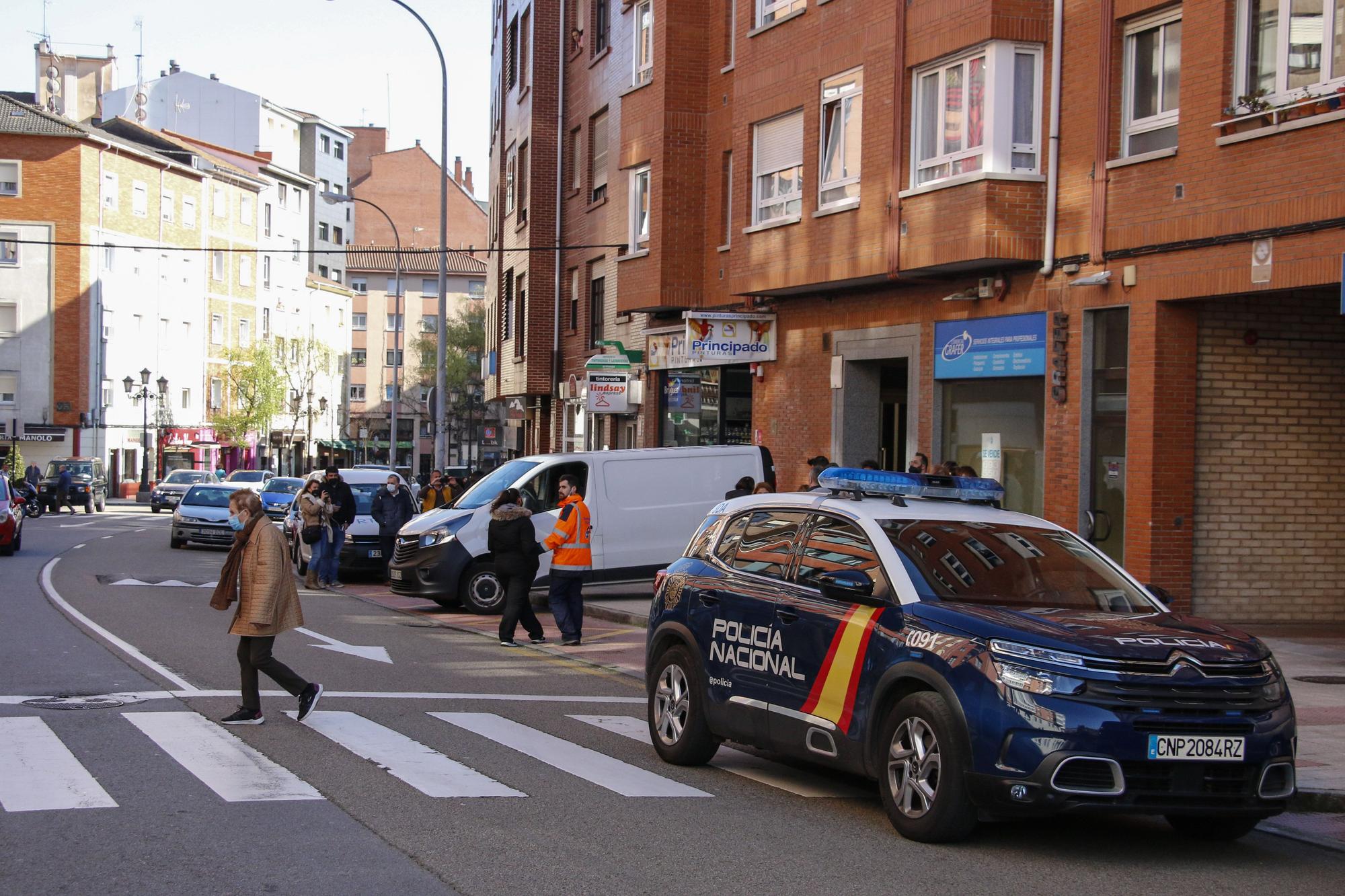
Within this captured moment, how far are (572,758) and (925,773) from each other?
109 inches

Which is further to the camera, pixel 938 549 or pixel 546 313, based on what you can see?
pixel 546 313

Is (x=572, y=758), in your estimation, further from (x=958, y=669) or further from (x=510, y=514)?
(x=510, y=514)

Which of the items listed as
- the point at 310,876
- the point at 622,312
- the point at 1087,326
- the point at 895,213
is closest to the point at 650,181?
the point at 622,312

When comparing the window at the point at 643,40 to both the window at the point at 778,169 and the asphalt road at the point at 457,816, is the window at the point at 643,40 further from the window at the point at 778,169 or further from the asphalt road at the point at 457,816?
the asphalt road at the point at 457,816

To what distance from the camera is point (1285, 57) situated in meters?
14.7

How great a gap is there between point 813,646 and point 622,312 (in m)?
22.0

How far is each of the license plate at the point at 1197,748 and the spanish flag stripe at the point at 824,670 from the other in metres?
1.67

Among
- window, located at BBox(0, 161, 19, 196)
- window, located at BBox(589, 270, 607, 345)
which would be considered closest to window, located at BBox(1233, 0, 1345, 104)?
window, located at BBox(589, 270, 607, 345)

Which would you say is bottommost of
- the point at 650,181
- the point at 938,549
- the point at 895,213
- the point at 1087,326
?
the point at 938,549

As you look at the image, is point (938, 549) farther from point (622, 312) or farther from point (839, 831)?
point (622, 312)

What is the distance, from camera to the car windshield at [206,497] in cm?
3219

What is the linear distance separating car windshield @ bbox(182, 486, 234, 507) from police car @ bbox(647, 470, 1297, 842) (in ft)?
80.9

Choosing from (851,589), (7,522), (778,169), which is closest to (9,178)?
(7,522)

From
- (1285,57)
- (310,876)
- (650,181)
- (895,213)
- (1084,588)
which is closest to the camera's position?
(310,876)
